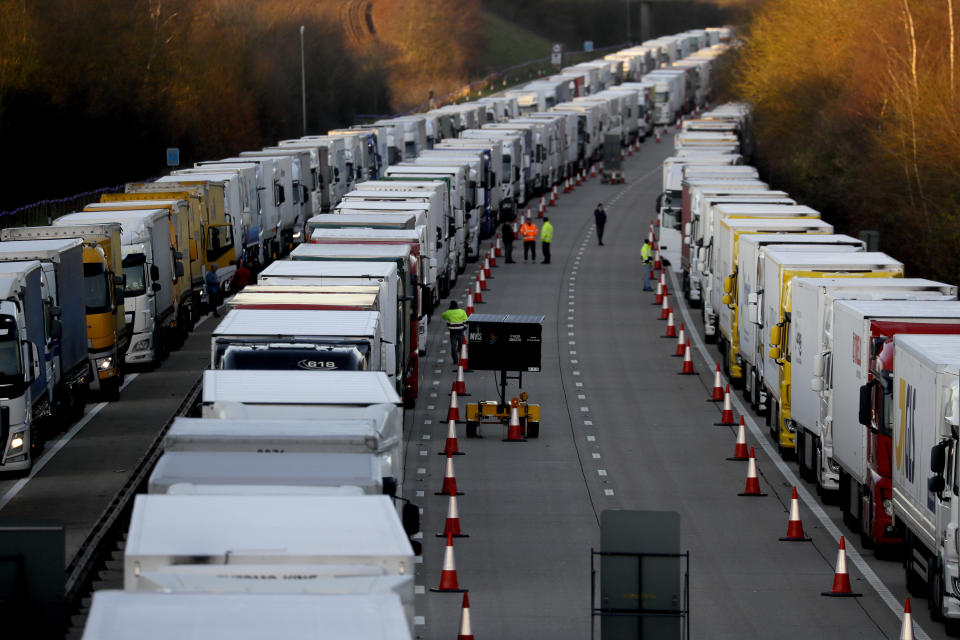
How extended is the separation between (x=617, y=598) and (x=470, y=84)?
117712 millimetres

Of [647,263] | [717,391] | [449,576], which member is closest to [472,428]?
[717,391]

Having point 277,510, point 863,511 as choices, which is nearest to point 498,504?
point 863,511

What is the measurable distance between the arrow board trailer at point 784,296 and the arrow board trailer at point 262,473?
12.9 meters

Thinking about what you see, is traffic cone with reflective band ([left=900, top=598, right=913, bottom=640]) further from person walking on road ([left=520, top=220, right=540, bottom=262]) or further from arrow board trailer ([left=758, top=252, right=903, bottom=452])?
person walking on road ([left=520, top=220, right=540, bottom=262])

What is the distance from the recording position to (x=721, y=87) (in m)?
111

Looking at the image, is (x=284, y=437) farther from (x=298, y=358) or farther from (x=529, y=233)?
(x=529, y=233)

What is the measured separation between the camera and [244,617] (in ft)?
32.2

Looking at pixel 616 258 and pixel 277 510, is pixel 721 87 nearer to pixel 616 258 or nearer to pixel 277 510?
pixel 616 258

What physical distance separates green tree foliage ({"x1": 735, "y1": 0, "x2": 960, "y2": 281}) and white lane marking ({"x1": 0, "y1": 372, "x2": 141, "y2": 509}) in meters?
18.5

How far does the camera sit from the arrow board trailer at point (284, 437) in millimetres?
15703

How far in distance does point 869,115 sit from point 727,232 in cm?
2118

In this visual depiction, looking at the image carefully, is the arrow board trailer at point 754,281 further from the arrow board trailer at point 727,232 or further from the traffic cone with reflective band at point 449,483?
the traffic cone with reflective band at point 449,483

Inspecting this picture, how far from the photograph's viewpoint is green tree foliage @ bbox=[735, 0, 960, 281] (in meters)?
45.5

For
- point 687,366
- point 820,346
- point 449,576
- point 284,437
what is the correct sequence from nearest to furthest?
point 284,437 → point 449,576 → point 820,346 → point 687,366
